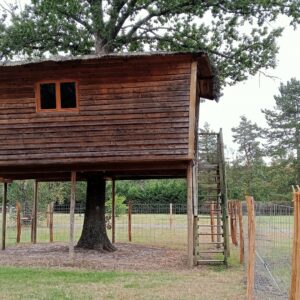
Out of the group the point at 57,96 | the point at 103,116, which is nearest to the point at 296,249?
the point at 103,116

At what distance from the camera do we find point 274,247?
7.92m

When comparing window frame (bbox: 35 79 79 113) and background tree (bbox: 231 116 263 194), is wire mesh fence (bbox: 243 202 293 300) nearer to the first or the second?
window frame (bbox: 35 79 79 113)

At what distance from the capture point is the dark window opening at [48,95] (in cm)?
1512

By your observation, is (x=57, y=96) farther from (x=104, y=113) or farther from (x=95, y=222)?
(x=95, y=222)

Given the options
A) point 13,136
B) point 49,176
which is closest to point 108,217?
point 49,176

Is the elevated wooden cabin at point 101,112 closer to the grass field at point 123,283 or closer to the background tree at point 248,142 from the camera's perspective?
the grass field at point 123,283

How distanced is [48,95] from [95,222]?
4.94 meters

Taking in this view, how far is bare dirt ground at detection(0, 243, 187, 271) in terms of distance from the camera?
Answer: 46.8 feet

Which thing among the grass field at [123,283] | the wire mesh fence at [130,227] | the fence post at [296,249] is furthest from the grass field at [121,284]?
the wire mesh fence at [130,227]

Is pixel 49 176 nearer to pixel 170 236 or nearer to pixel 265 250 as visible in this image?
pixel 170 236

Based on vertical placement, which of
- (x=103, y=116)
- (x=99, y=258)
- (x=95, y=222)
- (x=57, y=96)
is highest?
(x=57, y=96)

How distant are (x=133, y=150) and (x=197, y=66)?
9.49ft

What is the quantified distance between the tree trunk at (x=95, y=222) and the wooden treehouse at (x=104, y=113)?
3.07 m

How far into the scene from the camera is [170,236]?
2552cm
